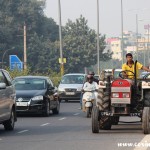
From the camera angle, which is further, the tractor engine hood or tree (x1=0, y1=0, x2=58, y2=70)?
tree (x1=0, y1=0, x2=58, y2=70)

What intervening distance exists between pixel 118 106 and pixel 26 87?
10.4m

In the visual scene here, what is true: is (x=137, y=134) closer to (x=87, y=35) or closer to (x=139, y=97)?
(x=139, y=97)

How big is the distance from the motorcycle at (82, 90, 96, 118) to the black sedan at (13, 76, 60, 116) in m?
1.34

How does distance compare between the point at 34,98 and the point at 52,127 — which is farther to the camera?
the point at 34,98

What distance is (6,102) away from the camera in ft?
69.3

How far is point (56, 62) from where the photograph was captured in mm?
93250

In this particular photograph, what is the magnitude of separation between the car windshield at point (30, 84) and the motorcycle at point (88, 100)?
68.7 inches

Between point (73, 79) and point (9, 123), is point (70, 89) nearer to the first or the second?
point (73, 79)

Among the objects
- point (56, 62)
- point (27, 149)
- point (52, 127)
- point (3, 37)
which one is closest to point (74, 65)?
point (56, 62)

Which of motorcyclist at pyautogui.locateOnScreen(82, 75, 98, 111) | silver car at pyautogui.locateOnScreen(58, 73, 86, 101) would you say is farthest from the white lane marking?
silver car at pyautogui.locateOnScreen(58, 73, 86, 101)

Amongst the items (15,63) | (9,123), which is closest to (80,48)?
(15,63)

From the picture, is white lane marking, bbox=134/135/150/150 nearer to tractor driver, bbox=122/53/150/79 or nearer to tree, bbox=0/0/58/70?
tractor driver, bbox=122/53/150/79

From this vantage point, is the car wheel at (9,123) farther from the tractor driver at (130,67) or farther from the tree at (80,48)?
the tree at (80,48)

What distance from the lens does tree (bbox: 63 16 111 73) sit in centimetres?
9494
